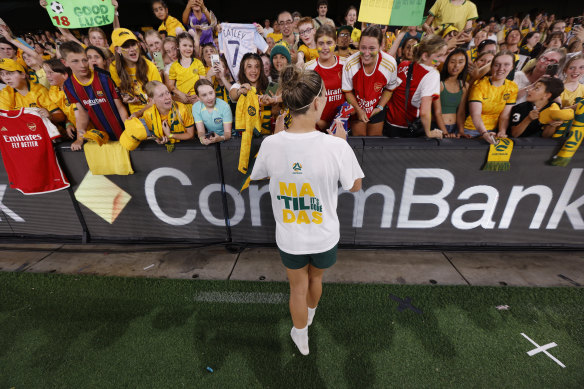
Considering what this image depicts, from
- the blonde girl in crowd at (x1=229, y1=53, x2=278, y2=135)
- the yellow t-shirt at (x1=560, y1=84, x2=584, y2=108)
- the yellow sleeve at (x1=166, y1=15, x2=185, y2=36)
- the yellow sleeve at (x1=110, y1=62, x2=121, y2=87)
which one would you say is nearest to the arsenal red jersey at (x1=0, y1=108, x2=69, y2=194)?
the yellow sleeve at (x1=110, y1=62, x2=121, y2=87)

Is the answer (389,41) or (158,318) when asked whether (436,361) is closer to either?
(158,318)

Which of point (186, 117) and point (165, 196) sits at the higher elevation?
point (186, 117)

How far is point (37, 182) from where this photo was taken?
133 inches

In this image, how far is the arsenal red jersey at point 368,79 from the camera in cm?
356

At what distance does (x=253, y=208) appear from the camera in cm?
345

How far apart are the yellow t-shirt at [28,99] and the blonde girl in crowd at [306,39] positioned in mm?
3757

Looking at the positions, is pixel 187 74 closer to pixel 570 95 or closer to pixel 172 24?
pixel 172 24

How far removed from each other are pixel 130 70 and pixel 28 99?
1471 mm

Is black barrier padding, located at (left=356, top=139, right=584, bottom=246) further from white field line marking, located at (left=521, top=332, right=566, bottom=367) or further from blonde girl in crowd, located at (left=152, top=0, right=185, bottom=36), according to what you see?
blonde girl in crowd, located at (left=152, top=0, right=185, bottom=36)

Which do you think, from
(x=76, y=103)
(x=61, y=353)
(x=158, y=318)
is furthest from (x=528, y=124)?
(x=76, y=103)

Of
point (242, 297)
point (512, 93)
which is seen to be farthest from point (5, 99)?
point (512, 93)

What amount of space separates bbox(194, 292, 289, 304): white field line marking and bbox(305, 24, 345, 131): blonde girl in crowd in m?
2.18

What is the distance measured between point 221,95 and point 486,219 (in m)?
4.06

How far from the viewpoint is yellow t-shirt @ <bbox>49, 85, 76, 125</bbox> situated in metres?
3.67
